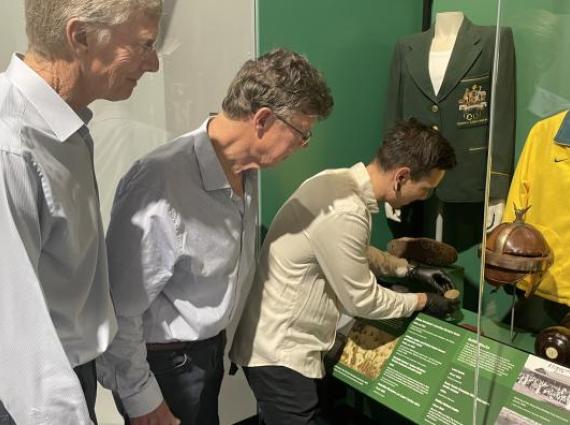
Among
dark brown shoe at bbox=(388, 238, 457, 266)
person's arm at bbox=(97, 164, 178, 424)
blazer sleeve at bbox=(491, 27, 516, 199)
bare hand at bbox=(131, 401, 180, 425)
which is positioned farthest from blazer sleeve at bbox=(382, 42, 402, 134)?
bare hand at bbox=(131, 401, 180, 425)

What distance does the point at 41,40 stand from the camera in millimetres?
977

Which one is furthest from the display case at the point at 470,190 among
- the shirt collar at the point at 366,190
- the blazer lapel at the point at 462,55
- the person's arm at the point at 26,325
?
the person's arm at the point at 26,325

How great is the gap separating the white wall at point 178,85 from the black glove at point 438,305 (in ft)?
3.31

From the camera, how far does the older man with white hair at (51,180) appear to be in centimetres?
91

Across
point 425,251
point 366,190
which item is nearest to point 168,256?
point 366,190

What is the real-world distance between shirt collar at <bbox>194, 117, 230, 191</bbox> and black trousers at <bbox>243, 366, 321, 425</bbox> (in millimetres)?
634

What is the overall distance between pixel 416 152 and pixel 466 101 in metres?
0.68

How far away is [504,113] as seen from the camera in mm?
2158

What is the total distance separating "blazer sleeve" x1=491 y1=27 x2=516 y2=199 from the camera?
84.8 inches

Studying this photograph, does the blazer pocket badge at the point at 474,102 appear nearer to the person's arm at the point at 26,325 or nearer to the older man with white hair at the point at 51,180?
Result: the older man with white hair at the point at 51,180

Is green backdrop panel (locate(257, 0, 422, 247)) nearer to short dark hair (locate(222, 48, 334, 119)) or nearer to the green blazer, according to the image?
the green blazer

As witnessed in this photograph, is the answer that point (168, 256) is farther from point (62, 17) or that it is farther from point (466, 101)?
point (466, 101)

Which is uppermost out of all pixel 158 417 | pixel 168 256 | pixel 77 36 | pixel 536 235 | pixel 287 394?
pixel 77 36

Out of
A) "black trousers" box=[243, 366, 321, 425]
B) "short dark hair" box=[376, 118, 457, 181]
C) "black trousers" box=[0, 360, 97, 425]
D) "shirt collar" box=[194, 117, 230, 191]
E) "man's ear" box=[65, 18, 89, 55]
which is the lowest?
"black trousers" box=[243, 366, 321, 425]
